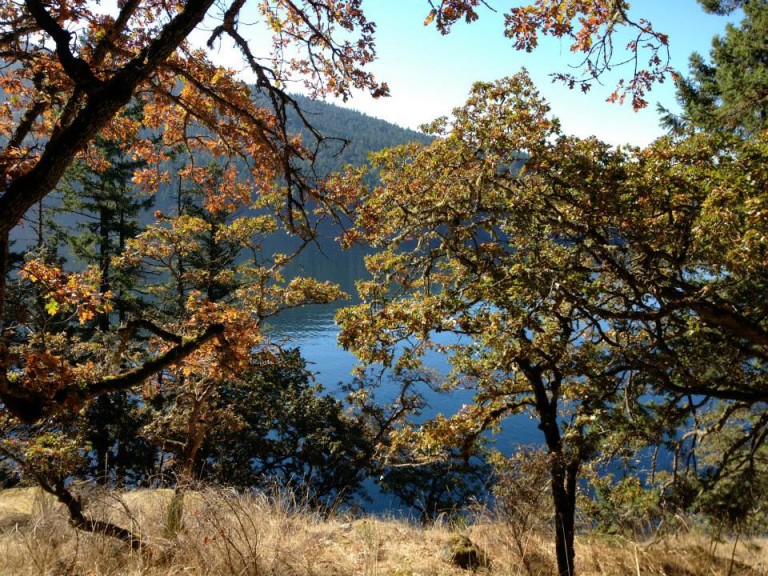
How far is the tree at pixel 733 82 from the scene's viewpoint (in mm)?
10469

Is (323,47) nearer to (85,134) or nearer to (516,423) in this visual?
(85,134)

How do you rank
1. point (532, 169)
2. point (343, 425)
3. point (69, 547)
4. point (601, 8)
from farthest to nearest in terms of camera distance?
point (343, 425), point (532, 169), point (601, 8), point (69, 547)

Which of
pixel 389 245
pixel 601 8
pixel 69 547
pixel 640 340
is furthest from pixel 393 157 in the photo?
pixel 69 547

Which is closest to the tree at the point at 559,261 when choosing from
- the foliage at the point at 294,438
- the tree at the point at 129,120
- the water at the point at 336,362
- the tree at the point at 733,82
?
the tree at the point at 129,120

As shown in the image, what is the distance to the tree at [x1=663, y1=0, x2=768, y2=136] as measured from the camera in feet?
34.3

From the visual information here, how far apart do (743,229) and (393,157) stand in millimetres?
4747

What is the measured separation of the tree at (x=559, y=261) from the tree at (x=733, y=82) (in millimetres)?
4842

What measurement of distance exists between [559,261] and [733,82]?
31.6 ft

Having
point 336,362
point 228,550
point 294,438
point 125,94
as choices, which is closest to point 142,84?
point 125,94

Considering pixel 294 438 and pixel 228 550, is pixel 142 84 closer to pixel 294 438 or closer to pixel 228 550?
pixel 228 550

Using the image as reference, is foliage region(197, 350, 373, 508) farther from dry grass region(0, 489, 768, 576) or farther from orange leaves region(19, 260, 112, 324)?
orange leaves region(19, 260, 112, 324)

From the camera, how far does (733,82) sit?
11.5m

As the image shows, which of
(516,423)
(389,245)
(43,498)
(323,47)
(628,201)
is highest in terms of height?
(323,47)

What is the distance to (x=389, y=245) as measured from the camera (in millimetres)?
6730
